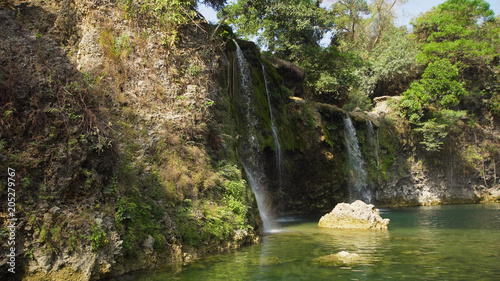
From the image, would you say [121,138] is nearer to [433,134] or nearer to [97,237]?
[97,237]

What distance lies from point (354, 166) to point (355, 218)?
9696mm

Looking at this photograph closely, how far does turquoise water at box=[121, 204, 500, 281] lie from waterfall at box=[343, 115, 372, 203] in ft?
34.6

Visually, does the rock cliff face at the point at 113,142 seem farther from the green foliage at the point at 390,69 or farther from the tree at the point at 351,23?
the tree at the point at 351,23

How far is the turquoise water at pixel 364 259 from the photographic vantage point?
239 inches

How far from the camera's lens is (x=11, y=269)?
5184 mm

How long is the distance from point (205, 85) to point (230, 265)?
6003mm

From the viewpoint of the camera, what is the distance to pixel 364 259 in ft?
23.9

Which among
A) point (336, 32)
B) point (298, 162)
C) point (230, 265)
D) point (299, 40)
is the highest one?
point (336, 32)

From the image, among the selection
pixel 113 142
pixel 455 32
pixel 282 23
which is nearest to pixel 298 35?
pixel 282 23

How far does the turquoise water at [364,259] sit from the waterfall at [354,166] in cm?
1055

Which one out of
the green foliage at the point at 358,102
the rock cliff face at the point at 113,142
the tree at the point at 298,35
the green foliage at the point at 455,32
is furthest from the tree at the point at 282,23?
the rock cliff face at the point at 113,142

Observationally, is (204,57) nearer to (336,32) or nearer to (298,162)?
(298,162)

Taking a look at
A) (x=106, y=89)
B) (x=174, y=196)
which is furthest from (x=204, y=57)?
(x=174, y=196)

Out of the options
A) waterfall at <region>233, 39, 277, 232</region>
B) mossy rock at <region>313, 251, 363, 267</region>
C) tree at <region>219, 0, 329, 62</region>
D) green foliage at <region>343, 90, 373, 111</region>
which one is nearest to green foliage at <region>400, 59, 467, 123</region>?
green foliage at <region>343, 90, 373, 111</region>
